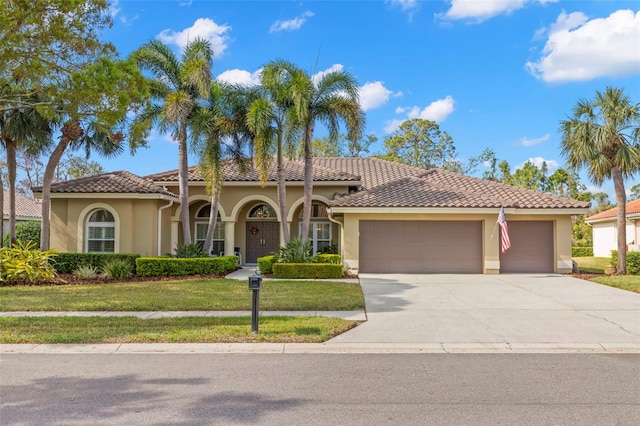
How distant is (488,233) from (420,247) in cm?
267

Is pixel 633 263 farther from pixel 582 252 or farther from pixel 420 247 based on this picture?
pixel 582 252

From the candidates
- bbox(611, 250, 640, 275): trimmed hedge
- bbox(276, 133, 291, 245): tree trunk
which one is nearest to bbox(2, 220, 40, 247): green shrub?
bbox(276, 133, 291, 245): tree trunk

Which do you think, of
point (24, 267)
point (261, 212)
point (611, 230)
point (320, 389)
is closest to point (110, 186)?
point (24, 267)

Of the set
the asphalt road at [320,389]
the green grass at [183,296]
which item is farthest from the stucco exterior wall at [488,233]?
the asphalt road at [320,389]

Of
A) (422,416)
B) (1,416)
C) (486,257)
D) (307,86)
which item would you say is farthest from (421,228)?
(1,416)

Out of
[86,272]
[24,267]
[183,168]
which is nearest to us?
[24,267]

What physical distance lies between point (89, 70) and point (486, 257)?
48.6ft

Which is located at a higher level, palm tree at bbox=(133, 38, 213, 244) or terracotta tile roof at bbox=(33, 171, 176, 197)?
palm tree at bbox=(133, 38, 213, 244)

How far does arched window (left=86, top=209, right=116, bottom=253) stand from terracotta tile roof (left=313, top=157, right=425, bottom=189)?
1144cm

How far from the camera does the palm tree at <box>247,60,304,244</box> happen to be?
16109mm

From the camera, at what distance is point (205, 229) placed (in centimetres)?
2259

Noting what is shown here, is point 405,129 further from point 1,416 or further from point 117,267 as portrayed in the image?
point 1,416

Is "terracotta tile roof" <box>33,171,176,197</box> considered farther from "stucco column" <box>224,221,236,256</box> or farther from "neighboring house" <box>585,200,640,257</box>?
"neighboring house" <box>585,200,640,257</box>

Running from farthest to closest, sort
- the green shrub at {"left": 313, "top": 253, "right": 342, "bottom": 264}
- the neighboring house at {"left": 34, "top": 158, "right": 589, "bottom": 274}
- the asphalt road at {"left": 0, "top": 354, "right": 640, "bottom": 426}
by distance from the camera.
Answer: the neighboring house at {"left": 34, "top": 158, "right": 589, "bottom": 274} → the green shrub at {"left": 313, "top": 253, "right": 342, "bottom": 264} → the asphalt road at {"left": 0, "top": 354, "right": 640, "bottom": 426}
